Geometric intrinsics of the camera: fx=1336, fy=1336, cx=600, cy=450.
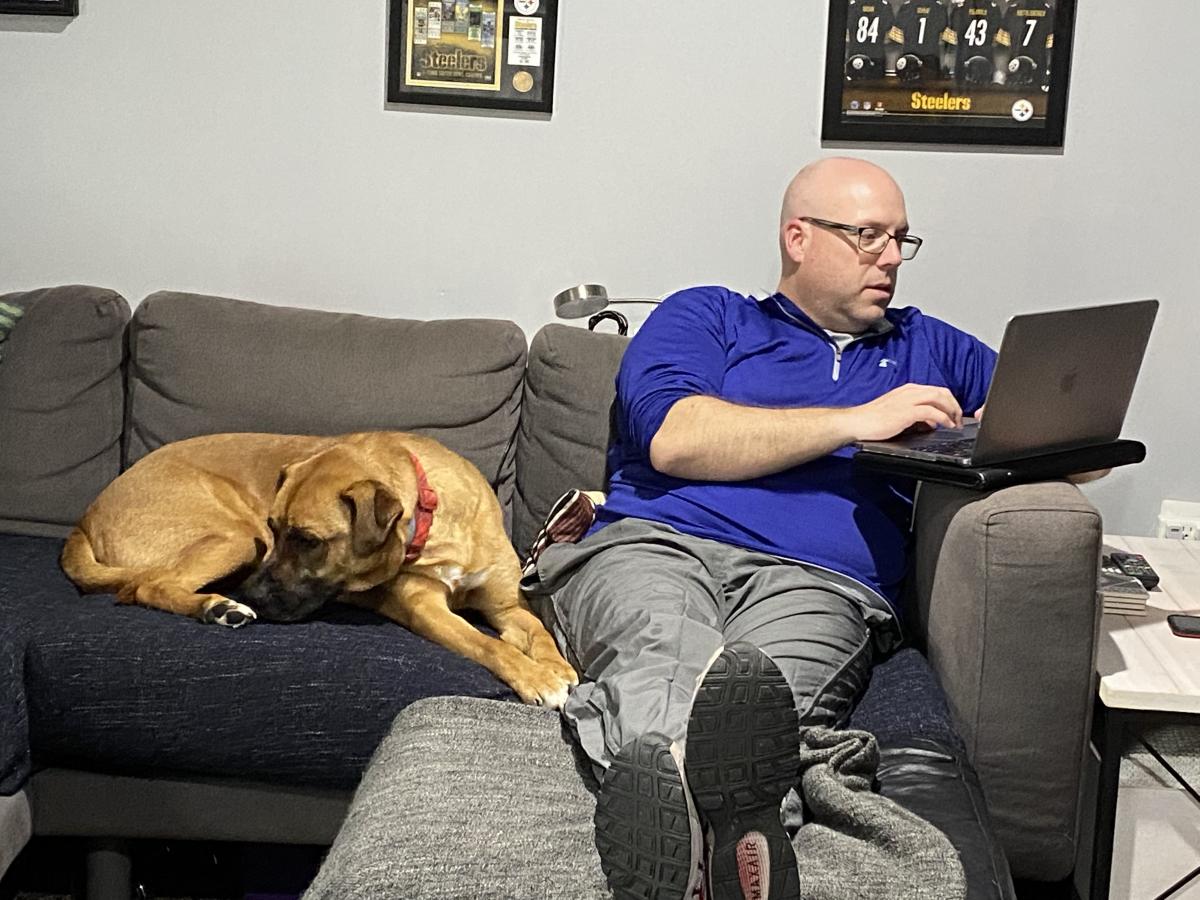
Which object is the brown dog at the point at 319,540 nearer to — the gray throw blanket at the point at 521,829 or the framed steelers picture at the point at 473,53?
the gray throw blanket at the point at 521,829

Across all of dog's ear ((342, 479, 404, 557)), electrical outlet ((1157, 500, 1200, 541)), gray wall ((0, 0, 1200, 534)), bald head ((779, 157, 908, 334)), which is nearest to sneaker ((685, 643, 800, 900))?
dog's ear ((342, 479, 404, 557))

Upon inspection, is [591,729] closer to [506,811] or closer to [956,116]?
[506,811]

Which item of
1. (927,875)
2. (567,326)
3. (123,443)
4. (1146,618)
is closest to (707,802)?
(927,875)

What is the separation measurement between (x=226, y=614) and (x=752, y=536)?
89cm

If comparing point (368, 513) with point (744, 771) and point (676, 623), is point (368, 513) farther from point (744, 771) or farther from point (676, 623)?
point (744, 771)

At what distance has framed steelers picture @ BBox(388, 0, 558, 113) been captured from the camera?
2971 millimetres

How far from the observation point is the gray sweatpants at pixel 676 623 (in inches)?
71.0

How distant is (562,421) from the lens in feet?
8.89

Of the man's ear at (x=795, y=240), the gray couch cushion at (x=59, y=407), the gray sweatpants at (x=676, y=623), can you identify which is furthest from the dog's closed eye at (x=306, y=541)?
the man's ear at (x=795, y=240)

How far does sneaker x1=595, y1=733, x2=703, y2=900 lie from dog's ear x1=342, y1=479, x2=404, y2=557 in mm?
Result: 923

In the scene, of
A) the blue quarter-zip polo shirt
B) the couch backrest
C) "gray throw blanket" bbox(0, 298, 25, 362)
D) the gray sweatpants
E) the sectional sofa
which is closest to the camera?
the gray sweatpants

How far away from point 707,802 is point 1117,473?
1.90 meters

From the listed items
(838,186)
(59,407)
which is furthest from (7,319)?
(838,186)

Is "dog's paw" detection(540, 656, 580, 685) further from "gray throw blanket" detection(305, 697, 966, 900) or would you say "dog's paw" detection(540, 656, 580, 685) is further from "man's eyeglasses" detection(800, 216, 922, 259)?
"man's eyeglasses" detection(800, 216, 922, 259)
